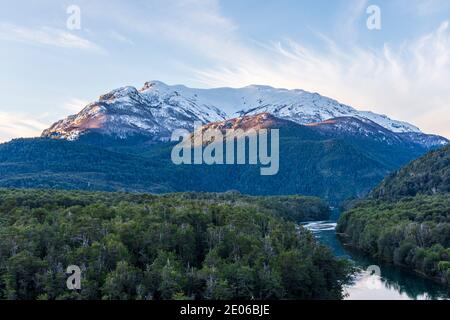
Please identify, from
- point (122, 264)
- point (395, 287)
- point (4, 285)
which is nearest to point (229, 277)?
point (122, 264)

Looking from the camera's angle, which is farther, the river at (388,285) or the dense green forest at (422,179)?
the dense green forest at (422,179)

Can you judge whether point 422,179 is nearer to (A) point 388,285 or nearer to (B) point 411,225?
(B) point 411,225
